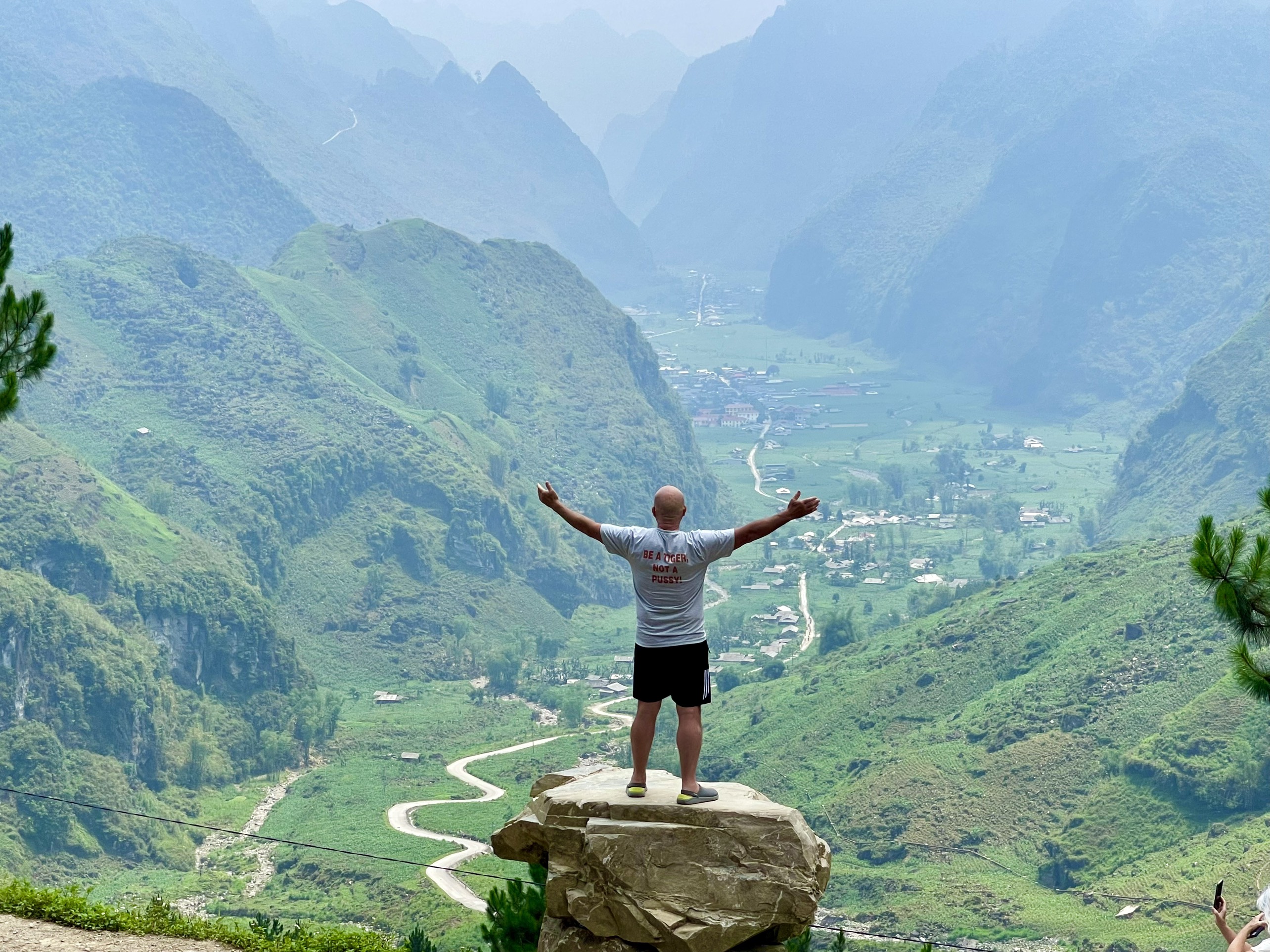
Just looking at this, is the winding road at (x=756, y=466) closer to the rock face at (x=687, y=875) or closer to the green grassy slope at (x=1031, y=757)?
the green grassy slope at (x=1031, y=757)

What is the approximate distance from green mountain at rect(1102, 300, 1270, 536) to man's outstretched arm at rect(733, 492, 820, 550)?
93819mm

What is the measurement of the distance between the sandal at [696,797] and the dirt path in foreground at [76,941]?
5.64m

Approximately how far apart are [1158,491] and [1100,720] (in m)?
61.2

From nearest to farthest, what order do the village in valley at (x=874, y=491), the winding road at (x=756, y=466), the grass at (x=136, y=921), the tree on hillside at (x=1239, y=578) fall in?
1. the tree on hillside at (x=1239, y=578)
2. the grass at (x=136, y=921)
3. the village in valley at (x=874, y=491)
4. the winding road at (x=756, y=466)

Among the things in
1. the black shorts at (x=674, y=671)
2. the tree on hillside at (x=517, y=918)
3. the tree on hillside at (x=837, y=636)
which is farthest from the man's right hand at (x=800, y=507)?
the tree on hillside at (x=837, y=636)

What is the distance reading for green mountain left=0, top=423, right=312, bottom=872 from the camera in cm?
6175

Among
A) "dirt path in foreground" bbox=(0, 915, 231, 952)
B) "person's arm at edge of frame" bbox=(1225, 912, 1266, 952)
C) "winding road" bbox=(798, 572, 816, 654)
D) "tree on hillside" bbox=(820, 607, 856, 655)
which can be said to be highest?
"winding road" bbox=(798, 572, 816, 654)

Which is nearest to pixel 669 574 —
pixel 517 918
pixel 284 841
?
pixel 517 918

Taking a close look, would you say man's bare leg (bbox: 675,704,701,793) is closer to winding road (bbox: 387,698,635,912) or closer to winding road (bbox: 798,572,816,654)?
winding road (bbox: 387,698,635,912)

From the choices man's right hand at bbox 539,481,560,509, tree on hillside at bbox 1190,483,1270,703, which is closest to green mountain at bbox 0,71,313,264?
man's right hand at bbox 539,481,560,509

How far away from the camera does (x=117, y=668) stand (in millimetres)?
68938

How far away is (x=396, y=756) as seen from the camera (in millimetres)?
70062

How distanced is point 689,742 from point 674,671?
0.56 meters

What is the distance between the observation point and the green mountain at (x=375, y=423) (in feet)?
305
